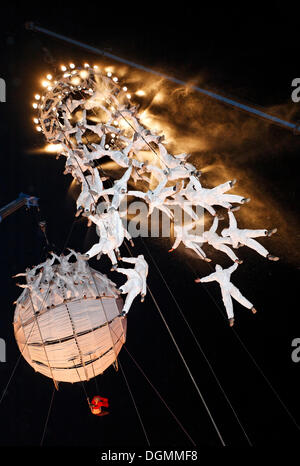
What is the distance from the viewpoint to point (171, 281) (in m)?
3.40

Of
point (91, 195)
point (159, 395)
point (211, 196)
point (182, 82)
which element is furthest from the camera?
point (159, 395)

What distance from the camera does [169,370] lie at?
3.44m

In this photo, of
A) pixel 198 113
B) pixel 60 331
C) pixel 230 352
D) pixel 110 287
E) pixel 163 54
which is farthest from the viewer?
pixel 230 352

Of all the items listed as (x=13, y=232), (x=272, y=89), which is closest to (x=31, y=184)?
(x=13, y=232)

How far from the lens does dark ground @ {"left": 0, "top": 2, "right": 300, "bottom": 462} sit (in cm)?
198

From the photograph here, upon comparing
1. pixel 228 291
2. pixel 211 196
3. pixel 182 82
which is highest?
pixel 182 82

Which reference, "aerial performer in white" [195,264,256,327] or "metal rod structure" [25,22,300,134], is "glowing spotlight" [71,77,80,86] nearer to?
"metal rod structure" [25,22,300,134]

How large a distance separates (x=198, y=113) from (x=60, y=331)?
1.76 m

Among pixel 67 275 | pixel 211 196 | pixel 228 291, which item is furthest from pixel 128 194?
pixel 228 291

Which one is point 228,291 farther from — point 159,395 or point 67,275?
point 159,395

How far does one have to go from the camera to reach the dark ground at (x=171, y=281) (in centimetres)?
198

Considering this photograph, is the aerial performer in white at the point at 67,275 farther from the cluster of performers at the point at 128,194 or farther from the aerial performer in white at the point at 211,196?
the aerial performer in white at the point at 211,196

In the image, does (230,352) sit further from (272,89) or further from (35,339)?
(272,89)

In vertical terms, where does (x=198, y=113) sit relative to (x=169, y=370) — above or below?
above
